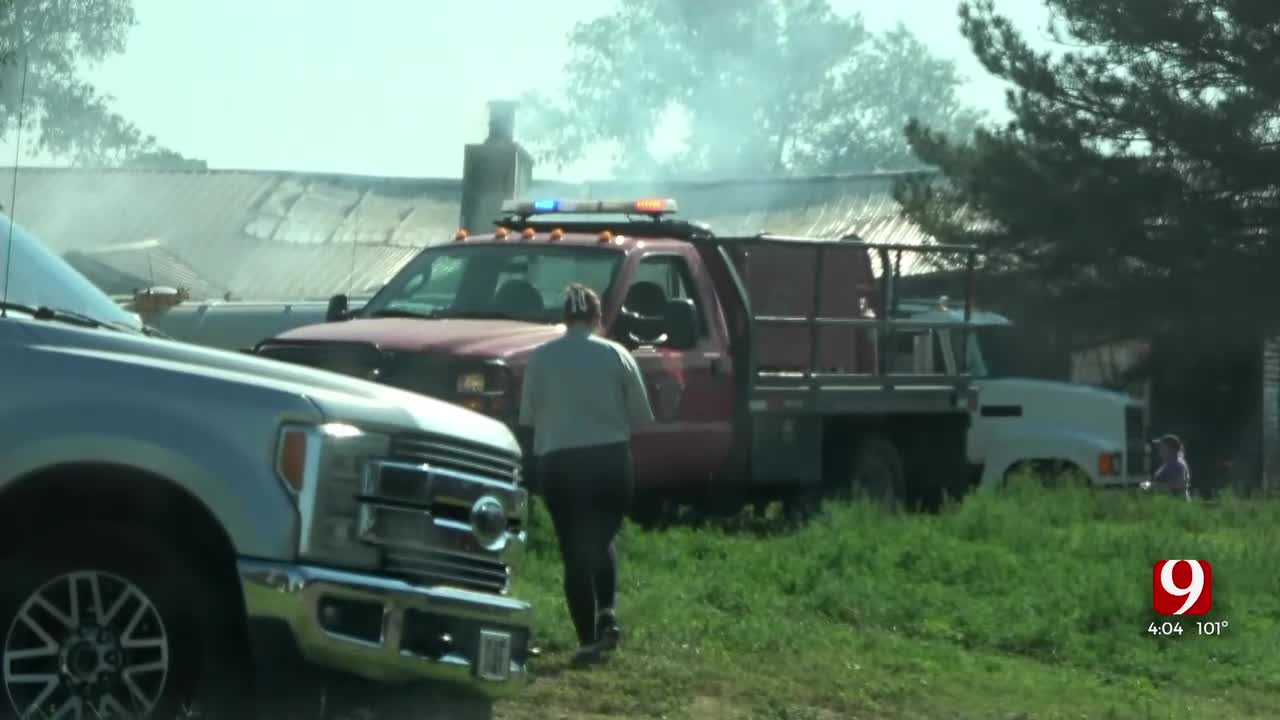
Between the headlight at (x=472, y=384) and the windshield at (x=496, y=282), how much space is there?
1080mm

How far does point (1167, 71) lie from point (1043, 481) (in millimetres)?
10781

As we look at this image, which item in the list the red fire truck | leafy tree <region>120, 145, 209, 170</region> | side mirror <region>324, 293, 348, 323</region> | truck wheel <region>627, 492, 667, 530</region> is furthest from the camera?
leafy tree <region>120, 145, 209, 170</region>

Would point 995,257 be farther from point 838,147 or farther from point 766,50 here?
point 838,147

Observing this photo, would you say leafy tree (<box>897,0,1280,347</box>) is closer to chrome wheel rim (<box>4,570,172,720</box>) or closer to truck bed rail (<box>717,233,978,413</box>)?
truck bed rail (<box>717,233,978,413</box>)

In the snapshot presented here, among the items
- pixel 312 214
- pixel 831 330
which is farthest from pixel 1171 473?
pixel 312 214

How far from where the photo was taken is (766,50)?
55938 mm

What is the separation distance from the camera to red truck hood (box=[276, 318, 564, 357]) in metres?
11.4

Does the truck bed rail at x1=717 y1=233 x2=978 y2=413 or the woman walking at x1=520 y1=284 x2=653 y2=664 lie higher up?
the truck bed rail at x1=717 y1=233 x2=978 y2=413

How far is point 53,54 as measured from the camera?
16.5m

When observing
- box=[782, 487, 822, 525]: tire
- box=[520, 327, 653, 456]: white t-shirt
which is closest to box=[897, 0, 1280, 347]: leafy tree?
box=[782, 487, 822, 525]: tire

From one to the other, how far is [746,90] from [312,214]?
2500 centimetres

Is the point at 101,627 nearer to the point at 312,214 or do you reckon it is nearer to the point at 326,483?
the point at 326,483

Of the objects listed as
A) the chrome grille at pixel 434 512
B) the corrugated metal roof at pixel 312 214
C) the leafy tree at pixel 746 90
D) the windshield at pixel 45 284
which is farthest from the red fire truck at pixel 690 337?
the leafy tree at pixel 746 90

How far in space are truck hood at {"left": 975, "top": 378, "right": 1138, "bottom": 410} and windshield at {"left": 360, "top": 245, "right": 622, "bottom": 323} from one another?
333 inches
